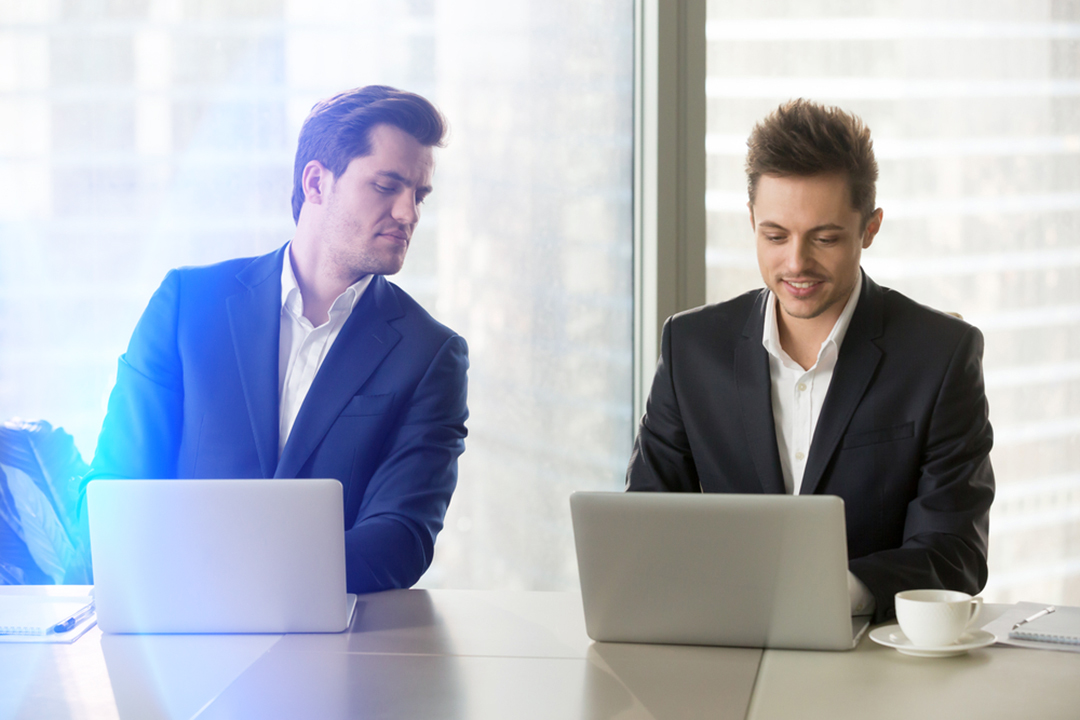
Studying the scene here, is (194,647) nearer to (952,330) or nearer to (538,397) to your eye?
(952,330)

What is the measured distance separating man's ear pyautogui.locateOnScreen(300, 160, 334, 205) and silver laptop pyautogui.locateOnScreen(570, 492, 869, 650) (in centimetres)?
172

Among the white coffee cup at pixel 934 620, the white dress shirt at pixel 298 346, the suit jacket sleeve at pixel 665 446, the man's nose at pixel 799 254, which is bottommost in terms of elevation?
the white coffee cup at pixel 934 620

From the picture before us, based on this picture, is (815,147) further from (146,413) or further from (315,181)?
(146,413)

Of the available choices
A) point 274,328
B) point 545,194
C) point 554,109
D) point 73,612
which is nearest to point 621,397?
point 545,194

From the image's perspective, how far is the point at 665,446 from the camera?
2188 millimetres

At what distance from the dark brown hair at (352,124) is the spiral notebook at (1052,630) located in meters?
1.98

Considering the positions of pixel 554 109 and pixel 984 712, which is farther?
pixel 554 109

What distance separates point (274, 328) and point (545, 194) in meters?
0.99

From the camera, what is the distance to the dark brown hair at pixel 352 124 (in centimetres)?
276

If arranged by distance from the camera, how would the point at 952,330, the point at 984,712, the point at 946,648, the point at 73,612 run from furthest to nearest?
1. the point at 952,330
2. the point at 73,612
3. the point at 946,648
4. the point at 984,712

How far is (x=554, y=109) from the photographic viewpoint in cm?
311

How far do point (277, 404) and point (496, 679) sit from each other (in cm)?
142

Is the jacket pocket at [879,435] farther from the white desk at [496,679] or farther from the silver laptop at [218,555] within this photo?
the silver laptop at [218,555]

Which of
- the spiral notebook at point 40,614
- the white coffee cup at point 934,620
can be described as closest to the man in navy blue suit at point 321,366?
the spiral notebook at point 40,614
